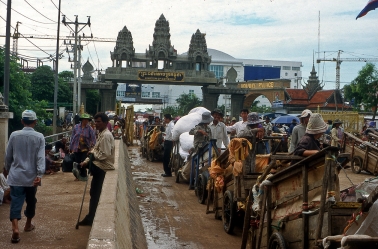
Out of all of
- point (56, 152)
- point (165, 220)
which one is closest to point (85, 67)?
point (56, 152)

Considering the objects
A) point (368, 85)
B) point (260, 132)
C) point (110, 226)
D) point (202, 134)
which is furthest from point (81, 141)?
point (368, 85)

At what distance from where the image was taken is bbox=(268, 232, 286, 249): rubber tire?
5.30 m

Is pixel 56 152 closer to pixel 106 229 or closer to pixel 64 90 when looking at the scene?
pixel 106 229

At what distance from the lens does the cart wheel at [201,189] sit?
33.2 ft

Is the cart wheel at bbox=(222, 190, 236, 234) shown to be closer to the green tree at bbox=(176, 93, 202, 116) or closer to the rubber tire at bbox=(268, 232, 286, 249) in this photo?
the rubber tire at bbox=(268, 232, 286, 249)

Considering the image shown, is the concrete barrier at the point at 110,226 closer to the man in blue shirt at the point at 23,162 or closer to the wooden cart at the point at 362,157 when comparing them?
the man in blue shirt at the point at 23,162

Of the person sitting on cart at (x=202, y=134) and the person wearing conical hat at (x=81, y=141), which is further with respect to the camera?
the person wearing conical hat at (x=81, y=141)

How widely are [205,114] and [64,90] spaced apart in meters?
42.4

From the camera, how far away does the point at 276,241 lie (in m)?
5.54

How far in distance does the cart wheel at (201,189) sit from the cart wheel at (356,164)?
7.67 metres

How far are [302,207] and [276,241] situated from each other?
2.12 feet

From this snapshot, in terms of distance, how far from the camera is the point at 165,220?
29.1 feet

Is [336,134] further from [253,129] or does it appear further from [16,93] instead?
[16,93]

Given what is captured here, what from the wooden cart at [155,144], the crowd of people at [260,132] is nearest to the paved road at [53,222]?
the crowd of people at [260,132]
